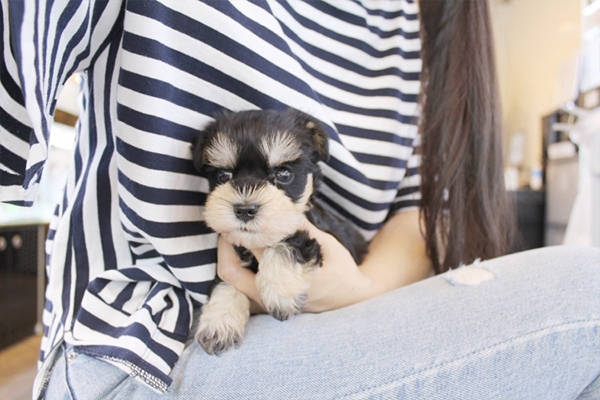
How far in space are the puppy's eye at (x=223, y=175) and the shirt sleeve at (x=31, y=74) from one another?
409 mm

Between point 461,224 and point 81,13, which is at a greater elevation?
point 81,13

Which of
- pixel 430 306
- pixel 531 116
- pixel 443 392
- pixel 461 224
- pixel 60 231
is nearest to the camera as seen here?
pixel 443 392

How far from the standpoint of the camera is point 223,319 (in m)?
0.97

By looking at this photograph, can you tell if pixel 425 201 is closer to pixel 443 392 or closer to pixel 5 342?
pixel 443 392

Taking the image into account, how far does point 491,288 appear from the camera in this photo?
90 cm

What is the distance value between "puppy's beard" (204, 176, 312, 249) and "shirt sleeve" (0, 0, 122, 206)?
1.20 feet

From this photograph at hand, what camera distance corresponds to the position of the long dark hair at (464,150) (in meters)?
1.29

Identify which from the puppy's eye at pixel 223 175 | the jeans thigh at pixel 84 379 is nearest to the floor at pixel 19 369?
the jeans thigh at pixel 84 379

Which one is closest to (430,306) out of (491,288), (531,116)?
(491,288)

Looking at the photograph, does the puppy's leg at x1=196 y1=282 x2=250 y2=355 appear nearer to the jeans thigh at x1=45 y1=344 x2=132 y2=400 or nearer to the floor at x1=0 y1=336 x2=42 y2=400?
the jeans thigh at x1=45 y1=344 x2=132 y2=400

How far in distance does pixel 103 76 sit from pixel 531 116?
5440mm

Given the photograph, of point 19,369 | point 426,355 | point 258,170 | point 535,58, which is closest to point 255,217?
point 258,170

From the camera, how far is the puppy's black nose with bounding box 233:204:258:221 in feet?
3.02

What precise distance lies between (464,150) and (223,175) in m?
0.81
